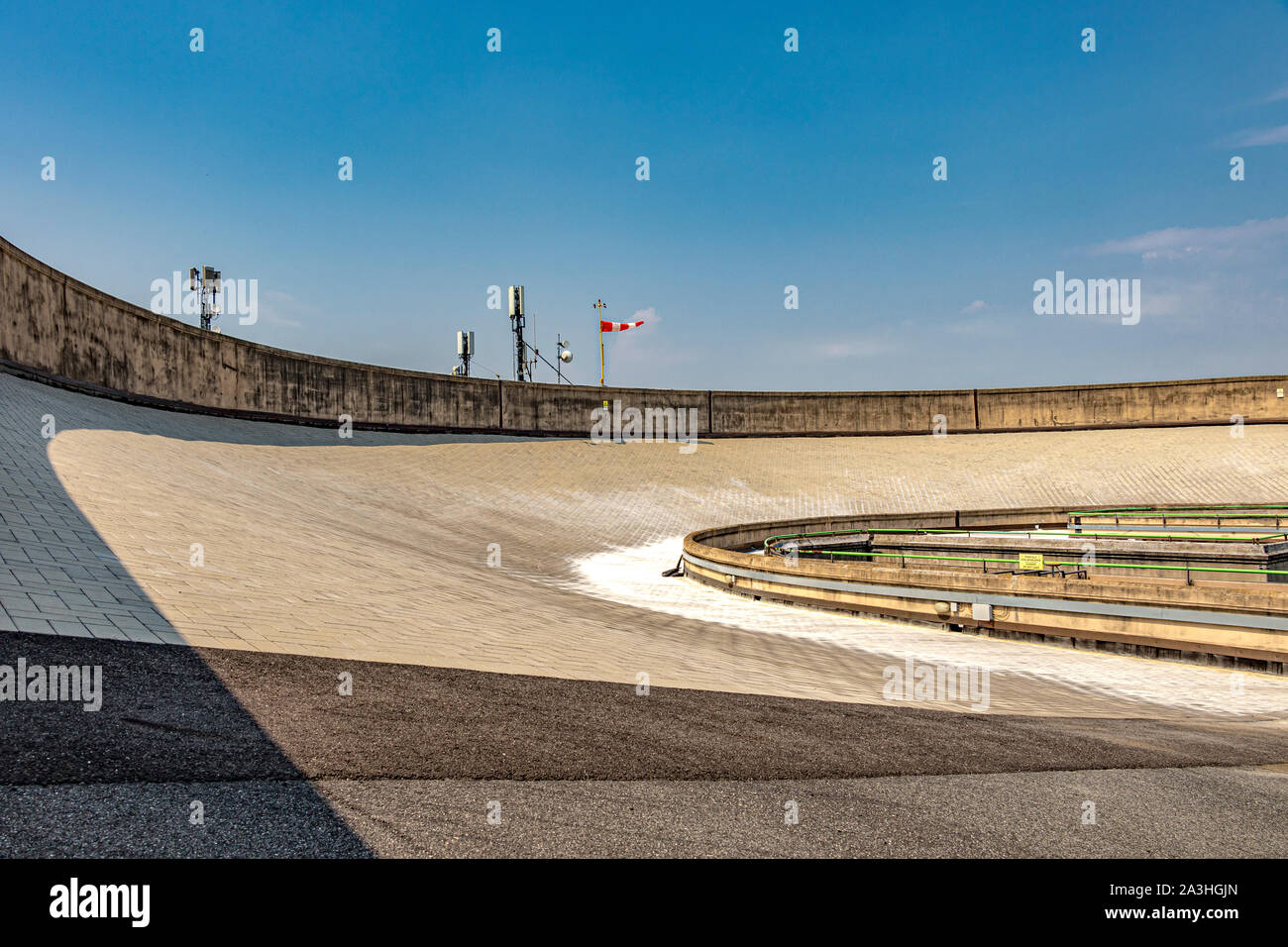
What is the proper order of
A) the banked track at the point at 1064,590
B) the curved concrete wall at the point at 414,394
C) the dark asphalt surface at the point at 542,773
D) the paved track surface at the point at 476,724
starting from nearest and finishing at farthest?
1. the dark asphalt surface at the point at 542,773
2. the paved track surface at the point at 476,724
3. the banked track at the point at 1064,590
4. the curved concrete wall at the point at 414,394

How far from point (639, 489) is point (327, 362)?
13221 mm

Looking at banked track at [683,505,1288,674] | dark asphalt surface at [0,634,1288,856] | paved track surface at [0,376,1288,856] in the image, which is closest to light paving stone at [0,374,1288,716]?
paved track surface at [0,376,1288,856]

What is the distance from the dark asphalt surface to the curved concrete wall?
57.8 ft

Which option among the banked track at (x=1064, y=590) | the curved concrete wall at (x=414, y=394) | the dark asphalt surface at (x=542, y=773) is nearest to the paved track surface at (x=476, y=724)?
the dark asphalt surface at (x=542, y=773)

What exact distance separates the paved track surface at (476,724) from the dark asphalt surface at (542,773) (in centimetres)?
2

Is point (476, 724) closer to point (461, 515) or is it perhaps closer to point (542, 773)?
point (542, 773)

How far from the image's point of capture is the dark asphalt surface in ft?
12.2

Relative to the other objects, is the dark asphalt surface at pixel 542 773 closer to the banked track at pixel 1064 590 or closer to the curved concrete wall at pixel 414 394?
the banked track at pixel 1064 590

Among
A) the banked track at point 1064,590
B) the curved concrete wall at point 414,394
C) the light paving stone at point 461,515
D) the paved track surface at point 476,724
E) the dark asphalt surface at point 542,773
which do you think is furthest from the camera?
the curved concrete wall at point 414,394

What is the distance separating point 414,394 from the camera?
106 ft

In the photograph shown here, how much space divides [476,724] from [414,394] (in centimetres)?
2892

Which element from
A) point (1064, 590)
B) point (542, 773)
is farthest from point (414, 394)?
point (542, 773)

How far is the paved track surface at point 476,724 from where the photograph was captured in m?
3.89
